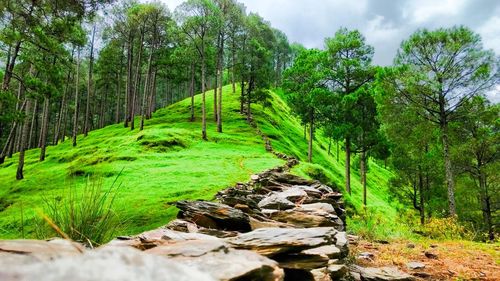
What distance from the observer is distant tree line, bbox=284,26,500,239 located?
20.5 m

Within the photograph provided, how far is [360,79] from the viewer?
2983 cm

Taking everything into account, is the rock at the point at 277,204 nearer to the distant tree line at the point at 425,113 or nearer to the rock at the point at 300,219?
the rock at the point at 300,219

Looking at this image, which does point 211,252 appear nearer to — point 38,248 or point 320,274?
point 38,248

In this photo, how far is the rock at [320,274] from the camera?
4.61 metres

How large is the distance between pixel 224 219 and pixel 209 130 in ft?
114

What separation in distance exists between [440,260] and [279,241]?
266 inches

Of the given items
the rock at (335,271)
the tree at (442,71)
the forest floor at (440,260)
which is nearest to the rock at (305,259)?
the rock at (335,271)

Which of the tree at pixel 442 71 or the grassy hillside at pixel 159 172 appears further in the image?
the tree at pixel 442 71

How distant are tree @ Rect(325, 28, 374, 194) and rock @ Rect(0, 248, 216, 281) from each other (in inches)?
1108

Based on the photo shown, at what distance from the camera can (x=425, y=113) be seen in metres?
22.1

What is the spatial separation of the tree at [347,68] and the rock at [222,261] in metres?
26.5

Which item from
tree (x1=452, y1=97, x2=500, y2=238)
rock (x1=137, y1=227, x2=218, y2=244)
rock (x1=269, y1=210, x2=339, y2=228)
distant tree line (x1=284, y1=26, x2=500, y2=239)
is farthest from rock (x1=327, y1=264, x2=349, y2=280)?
tree (x1=452, y1=97, x2=500, y2=238)

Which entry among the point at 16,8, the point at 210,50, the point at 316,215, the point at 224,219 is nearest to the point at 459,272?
the point at 316,215

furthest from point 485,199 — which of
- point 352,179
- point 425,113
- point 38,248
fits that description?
point 38,248
